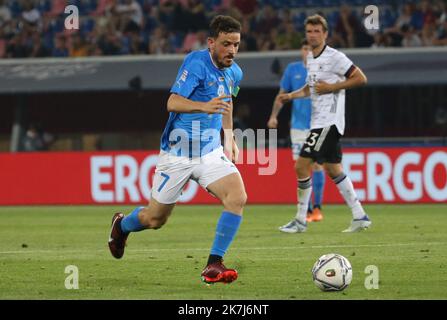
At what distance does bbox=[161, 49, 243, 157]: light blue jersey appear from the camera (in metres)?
9.20

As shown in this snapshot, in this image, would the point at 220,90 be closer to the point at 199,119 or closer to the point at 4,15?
the point at 199,119

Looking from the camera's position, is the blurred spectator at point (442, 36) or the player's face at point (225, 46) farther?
the blurred spectator at point (442, 36)

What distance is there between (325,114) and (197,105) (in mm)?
5109

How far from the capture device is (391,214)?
1684 centimetres

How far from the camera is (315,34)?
13.5 metres

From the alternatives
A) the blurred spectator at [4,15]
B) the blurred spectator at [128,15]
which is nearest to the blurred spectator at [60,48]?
the blurred spectator at [128,15]

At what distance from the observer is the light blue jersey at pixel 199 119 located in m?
9.20

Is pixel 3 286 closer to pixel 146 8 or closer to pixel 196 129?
pixel 196 129

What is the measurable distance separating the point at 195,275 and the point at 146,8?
56.2 feet

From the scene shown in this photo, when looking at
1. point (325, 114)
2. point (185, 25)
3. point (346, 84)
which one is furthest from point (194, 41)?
point (346, 84)

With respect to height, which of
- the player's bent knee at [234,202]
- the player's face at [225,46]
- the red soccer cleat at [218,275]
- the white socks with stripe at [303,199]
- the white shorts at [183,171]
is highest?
the player's face at [225,46]

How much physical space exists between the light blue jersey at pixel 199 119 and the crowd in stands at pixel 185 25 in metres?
14.2

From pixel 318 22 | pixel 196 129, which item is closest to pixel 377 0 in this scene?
pixel 318 22

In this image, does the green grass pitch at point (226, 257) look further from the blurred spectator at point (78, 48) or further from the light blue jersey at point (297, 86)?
the blurred spectator at point (78, 48)
